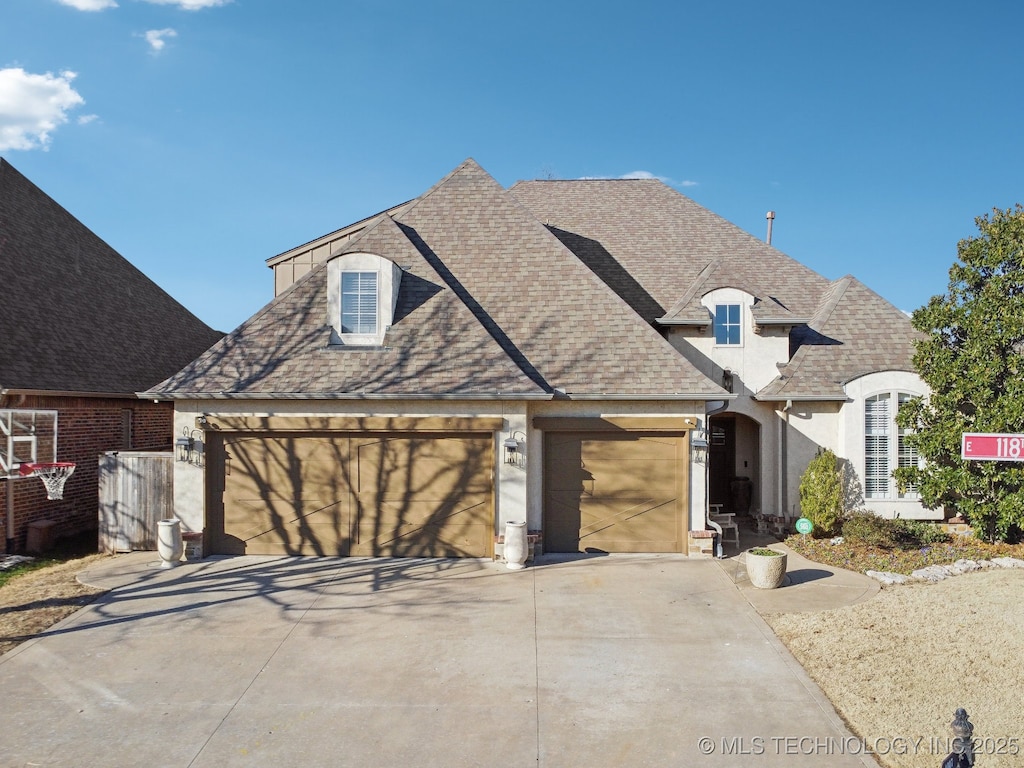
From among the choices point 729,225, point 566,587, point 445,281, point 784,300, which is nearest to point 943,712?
point 566,587

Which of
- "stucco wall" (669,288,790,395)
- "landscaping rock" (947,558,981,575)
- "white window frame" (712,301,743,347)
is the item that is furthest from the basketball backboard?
"landscaping rock" (947,558,981,575)

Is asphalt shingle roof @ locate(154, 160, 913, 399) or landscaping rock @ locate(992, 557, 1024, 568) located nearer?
landscaping rock @ locate(992, 557, 1024, 568)

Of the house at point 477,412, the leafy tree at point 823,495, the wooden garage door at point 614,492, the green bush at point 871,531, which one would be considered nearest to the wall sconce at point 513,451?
the house at point 477,412

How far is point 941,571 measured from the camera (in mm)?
10164

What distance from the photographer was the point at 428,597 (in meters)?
9.15

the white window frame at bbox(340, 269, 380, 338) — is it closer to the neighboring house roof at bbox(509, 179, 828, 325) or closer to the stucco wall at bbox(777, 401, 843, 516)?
the neighboring house roof at bbox(509, 179, 828, 325)

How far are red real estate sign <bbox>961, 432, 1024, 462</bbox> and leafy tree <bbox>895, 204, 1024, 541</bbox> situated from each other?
4.74 ft

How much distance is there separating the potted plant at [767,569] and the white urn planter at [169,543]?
9103 millimetres

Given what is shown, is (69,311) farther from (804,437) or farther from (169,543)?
(804,437)

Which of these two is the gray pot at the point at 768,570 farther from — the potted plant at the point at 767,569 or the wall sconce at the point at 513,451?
the wall sconce at the point at 513,451

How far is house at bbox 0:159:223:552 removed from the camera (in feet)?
38.3

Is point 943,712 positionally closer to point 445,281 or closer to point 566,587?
point 566,587

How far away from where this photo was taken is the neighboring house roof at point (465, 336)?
432 inches

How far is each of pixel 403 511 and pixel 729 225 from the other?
11981 millimetres
